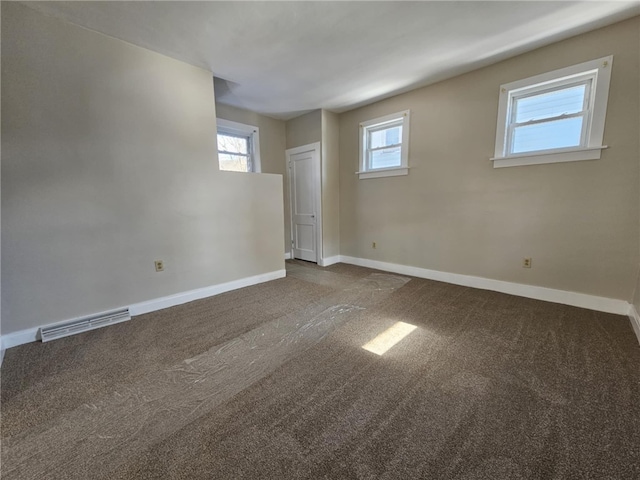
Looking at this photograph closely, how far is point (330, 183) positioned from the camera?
14.8ft

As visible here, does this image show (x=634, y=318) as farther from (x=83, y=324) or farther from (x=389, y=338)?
(x=83, y=324)

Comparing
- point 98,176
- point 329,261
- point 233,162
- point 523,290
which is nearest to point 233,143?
point 233,162

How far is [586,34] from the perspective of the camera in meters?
2.39

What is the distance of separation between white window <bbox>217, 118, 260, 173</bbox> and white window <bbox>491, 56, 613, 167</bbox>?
11.6 ft

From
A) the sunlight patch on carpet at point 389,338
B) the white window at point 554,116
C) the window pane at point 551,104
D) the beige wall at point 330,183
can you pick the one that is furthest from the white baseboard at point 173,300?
the window pane at point 551,104

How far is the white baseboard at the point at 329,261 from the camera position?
4575mm

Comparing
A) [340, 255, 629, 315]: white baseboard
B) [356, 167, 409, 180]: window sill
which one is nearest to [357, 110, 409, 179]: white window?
[356, 167, 409, 180]: window sill

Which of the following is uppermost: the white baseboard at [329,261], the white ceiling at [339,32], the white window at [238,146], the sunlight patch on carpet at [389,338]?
the white ceiling at [339,32]

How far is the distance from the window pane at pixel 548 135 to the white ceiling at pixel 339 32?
0.77m

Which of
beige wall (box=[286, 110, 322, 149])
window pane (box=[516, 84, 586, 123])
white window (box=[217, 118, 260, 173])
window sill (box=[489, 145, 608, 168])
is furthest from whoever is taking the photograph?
beige wall (box=[286, 110, 322, 149])

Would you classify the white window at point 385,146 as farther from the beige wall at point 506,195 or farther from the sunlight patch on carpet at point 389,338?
the sunlight patch on carpet at point 389,338

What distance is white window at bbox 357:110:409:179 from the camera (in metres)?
3.76

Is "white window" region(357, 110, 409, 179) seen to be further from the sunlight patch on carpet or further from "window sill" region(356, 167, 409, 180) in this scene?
the sunlight patch on carpet

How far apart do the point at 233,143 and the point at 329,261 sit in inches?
102
